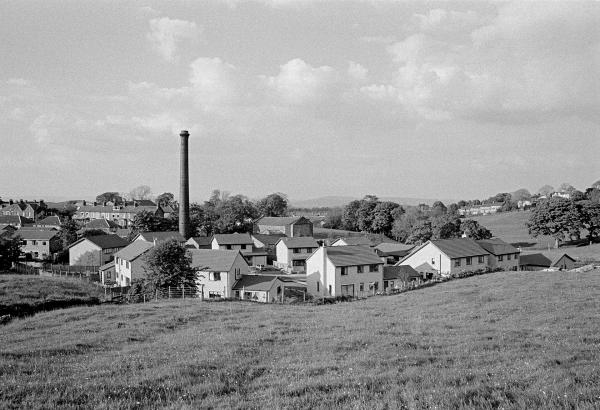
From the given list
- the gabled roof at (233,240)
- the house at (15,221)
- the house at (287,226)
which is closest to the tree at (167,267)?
the gabled roof at (233,240)

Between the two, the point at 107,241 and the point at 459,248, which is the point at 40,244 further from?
the point at 459,248

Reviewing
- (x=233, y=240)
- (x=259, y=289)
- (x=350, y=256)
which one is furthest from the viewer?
(x=233, y=240)

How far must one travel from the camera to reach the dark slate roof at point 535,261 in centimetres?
6462

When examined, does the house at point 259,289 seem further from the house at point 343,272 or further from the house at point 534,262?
the house at point 534,262

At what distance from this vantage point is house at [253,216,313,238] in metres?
111

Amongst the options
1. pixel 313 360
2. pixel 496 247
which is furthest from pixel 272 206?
pixel 313 360

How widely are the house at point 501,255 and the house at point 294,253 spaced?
27.2 meters

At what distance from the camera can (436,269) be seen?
5938 centimetres

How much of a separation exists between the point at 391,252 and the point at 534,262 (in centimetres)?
2294

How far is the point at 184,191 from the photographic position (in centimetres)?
8000

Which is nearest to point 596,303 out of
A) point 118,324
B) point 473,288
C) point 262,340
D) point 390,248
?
point 473,288

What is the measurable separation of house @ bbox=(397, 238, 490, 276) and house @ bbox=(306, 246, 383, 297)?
10.3 meters

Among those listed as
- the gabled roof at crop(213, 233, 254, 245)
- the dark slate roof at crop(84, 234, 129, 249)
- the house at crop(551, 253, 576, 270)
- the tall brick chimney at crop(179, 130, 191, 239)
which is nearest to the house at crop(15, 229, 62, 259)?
the dark slate roof at crop(84, 234, 129, 249)

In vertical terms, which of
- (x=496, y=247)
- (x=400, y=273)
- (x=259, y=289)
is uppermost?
(x=496, y=247)
